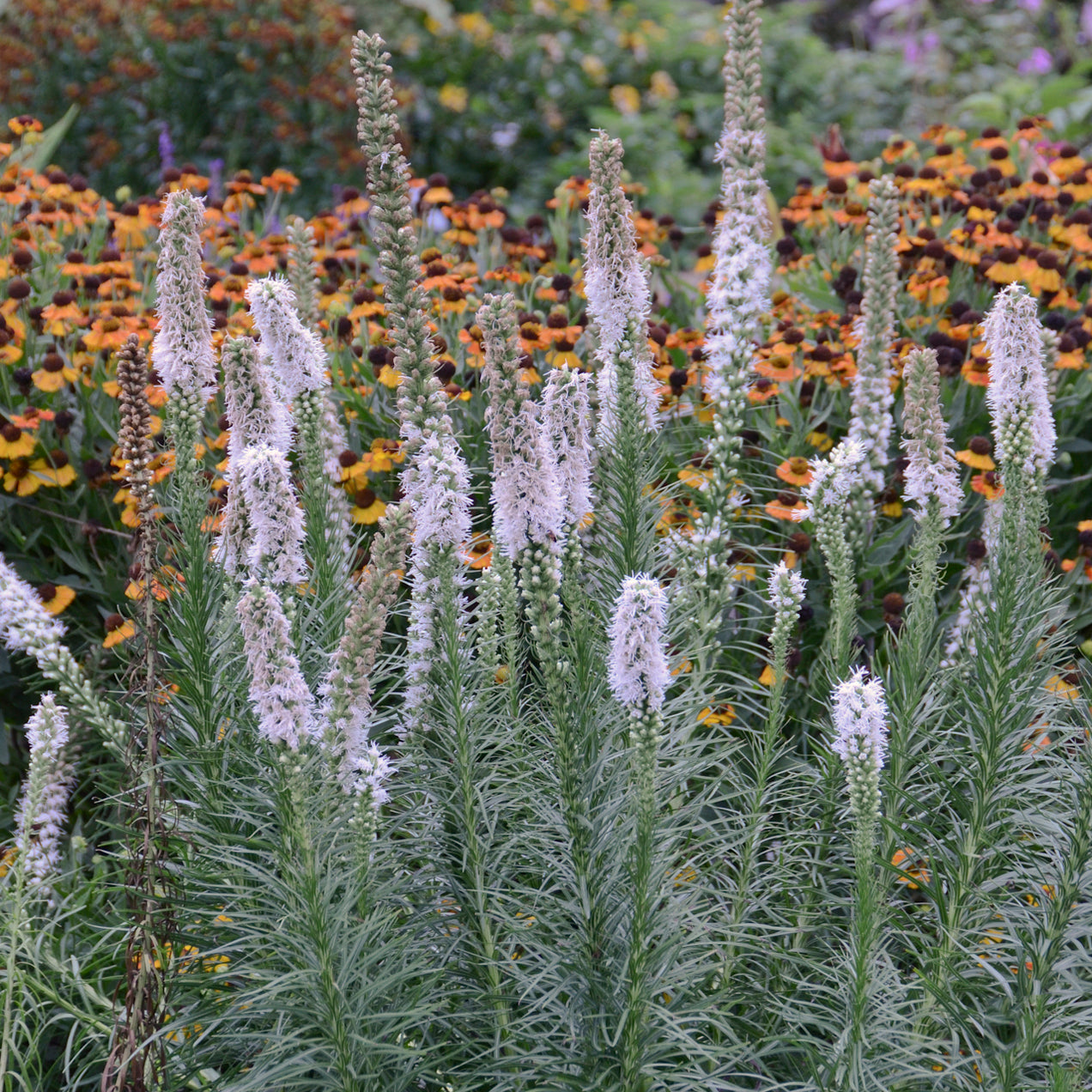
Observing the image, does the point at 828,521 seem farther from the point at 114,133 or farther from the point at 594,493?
the point at 114,133

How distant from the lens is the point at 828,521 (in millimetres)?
2896

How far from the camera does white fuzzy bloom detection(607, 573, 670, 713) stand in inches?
84.0

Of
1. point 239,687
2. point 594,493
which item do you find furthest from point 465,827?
point 594,493

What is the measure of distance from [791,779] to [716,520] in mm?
697

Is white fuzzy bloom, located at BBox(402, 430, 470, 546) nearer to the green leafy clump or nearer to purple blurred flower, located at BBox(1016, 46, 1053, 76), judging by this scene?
the green leafy clump

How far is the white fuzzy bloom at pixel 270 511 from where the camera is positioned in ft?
7.82

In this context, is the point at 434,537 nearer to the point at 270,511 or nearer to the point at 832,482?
the point at 270,511

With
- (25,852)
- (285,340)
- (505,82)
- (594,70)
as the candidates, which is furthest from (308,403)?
(594,70)

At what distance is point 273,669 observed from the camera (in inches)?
85.4

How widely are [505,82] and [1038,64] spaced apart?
183 inches

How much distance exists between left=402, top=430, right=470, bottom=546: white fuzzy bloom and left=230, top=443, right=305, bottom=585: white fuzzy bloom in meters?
0.23

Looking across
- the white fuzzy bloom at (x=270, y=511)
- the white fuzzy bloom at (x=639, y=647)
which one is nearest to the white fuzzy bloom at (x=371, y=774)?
the white fuzzy bloom at (x=270, y=511)

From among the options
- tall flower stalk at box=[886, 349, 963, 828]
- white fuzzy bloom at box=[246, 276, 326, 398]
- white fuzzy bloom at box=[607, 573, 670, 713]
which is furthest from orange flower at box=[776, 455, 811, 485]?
white fuzzy bloom at box=[607, 573, 670, 713]

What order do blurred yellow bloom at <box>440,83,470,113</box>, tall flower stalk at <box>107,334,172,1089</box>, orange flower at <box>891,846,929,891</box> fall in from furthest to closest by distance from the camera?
blurred yellow bloom at <box>440,83,470,113</box>, orange flower at <box>891,846,929,891</box>, tall flower stalk at <box>107,334,172,1089</box>
